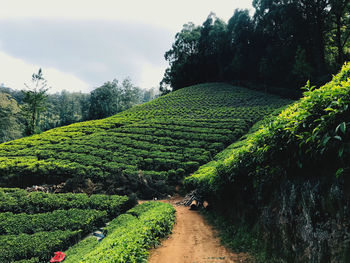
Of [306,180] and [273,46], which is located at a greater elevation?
[273,46]

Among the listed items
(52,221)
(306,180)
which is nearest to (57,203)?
(52,221)

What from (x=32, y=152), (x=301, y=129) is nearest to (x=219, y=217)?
(x=301, y=129)

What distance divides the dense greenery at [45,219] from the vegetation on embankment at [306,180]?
6512 mm

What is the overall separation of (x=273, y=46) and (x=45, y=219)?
1687 inches

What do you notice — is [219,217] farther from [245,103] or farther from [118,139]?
[245,103]

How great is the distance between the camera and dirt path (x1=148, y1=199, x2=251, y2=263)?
5672 mm

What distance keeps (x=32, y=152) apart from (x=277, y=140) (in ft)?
66.5

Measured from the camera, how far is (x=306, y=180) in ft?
13.2

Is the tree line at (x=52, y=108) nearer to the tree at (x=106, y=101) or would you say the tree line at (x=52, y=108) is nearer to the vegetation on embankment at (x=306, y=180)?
the tree at (x=106, y=101)

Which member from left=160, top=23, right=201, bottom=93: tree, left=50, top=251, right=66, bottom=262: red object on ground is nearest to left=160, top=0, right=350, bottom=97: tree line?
left=160, top=23, right=201, bottom=93: tree

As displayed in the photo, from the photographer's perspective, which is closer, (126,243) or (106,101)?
(126,243)

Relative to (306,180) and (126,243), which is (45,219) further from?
(306,180)

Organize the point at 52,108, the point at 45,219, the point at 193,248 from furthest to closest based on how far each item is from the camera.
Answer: the point at 52,108
the point at 45,219
the point at 193,248

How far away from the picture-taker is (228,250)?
19.6 ft
